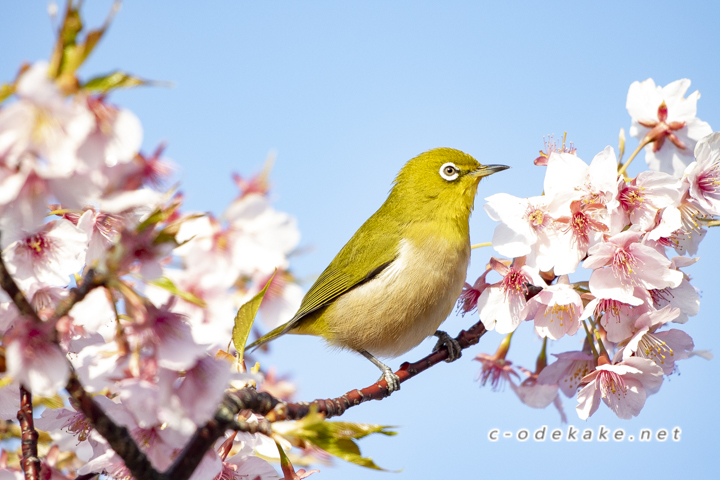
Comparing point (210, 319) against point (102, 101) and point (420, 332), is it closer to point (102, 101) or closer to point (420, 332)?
point (102, 101)

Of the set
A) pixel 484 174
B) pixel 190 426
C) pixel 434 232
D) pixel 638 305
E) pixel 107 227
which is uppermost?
pixel 484 174

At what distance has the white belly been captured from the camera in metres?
4.49

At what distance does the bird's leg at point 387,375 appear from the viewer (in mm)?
3627

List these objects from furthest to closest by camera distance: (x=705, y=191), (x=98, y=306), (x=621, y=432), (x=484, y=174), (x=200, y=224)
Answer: (x=484, y=174) < (x=621, y=432) < (x=705, y=191) < (x=200, y=224) < (x=98, y=306)

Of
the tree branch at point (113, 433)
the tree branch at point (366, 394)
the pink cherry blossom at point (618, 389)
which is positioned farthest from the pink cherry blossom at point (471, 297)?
the tree branch at point (113, 433)

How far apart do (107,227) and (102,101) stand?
0.85 m

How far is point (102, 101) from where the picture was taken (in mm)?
1446

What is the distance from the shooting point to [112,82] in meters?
1.43

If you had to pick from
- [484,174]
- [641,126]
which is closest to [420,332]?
[484,174]

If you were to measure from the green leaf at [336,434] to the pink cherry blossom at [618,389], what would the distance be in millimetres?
1583

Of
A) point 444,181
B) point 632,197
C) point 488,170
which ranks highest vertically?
point 488,170

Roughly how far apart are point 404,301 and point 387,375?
70 centimetres

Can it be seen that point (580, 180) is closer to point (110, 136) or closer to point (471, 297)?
point (471, 297)

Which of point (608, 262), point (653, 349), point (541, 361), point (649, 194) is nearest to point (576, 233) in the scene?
point (608, 262)
